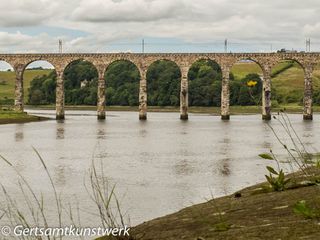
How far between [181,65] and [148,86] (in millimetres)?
56446

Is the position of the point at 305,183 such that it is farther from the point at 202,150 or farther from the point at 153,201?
the point at 202,150

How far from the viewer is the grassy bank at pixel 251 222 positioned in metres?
5.60

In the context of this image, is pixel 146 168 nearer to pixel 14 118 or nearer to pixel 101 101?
pixel 14 118

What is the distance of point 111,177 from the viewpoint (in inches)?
1016

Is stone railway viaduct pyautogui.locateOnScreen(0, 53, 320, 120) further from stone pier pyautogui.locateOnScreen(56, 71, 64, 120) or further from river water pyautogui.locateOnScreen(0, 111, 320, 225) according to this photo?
river water pyautogui.locateOnScreen(0, 111, 320, 225)

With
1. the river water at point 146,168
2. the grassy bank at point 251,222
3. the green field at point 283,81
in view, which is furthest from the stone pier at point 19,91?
the grassy bank at point 251,222

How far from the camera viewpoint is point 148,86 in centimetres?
15575

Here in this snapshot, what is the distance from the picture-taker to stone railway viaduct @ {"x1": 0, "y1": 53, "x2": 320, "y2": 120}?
95.8 metres

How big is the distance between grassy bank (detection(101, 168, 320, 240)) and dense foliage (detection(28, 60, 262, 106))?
414 ft

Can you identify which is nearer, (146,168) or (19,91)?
(146,168)

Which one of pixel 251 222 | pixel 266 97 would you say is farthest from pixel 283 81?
pixel 251 222

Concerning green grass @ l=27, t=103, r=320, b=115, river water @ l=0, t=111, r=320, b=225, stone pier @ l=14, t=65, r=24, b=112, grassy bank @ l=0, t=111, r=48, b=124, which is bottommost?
green grass @ l=27, t=103, r=320, b=115

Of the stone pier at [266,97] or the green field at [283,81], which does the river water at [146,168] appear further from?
the green field at [283,81]

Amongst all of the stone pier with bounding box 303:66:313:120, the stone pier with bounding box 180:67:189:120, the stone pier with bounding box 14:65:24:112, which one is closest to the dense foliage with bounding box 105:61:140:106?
the stone pier with bounding box 14:65:24:112
